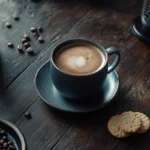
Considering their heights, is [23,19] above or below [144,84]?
above

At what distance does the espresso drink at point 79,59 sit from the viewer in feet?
2.73

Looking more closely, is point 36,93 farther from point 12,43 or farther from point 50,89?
point 12,43

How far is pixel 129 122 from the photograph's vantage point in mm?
812

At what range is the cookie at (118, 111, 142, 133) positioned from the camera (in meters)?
0.80

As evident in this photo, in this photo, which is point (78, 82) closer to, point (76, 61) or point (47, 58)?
point (76, 61)

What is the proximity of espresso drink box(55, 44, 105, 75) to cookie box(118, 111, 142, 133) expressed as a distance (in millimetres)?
122

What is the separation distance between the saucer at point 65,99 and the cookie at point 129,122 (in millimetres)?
52

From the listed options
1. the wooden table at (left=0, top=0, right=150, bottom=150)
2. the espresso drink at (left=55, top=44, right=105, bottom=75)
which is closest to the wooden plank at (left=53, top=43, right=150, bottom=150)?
the wooden table at (left=0, top=0, right=150, bottom=150)

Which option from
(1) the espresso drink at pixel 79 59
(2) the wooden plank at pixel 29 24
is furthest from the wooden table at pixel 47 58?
(1) the espresso drink at pixel 79 59

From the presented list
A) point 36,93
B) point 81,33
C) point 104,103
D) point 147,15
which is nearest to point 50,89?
point 36,93

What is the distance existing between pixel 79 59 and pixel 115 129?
0.58 ft

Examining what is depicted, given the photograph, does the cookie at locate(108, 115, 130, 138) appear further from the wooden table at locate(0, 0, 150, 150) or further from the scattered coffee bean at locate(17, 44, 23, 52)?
the scattered coffee bean at locate(17, 44, 23, 52)

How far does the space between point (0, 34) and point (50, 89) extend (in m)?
0.27

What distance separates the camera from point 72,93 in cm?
84
